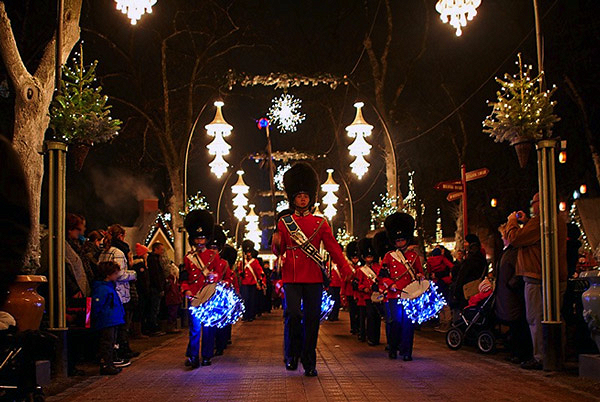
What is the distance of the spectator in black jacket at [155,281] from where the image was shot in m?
17.0

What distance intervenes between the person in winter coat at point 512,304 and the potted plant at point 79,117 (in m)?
5.83

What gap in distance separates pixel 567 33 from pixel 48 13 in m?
16.5

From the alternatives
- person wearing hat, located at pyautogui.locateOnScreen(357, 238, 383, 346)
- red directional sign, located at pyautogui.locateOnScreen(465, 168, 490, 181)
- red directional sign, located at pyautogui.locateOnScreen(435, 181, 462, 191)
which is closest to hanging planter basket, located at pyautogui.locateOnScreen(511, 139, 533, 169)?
person wearing hat, located at pyautogui.locateOnScreen(357, 238, 383, 346)

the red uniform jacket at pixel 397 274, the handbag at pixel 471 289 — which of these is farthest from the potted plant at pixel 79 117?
the handbag at pixel 471 289

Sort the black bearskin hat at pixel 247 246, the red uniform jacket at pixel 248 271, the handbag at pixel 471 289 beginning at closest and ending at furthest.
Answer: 1. the handbag at pixel 471 289
2. the red uniform jacket at pixel 248 271
3. the black bearskin hat at pixel 247 246

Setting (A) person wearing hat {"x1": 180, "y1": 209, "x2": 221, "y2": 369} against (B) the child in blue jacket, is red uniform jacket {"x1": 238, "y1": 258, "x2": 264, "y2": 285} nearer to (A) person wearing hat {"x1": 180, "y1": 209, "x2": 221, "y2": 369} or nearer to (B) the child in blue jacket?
(A) person wearing hat {"x1": 180, "y1": 209, "x2": 221, "y2": 369}

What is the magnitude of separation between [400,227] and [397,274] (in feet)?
3.98

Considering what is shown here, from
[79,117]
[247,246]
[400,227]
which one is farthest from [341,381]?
[247,246]

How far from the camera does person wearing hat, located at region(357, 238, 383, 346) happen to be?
14.7 meters

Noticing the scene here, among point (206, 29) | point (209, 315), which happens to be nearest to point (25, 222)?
point (209, 315)

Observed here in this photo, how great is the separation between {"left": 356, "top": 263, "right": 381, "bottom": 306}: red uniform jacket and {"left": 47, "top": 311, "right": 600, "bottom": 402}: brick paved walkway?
2864 mm

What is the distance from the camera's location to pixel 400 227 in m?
12.7

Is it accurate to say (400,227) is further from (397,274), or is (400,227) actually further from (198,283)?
(198,283)

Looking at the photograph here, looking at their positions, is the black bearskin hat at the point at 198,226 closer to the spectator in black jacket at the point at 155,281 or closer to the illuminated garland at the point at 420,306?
the illuminated garland at the point at 420,306
